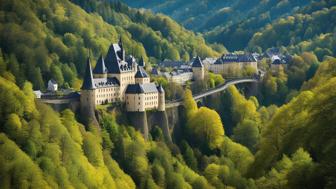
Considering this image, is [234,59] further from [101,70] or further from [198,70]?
[101,70]

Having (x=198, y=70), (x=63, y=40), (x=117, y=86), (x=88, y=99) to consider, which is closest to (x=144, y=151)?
(x=88, y=99)

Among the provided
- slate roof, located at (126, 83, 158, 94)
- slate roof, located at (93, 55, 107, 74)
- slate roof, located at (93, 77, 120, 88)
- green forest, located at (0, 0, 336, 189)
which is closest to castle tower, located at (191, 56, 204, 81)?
green forest, located at (0, 0, 336, 189)

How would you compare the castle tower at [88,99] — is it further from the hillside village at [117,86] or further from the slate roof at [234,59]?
the slate roof at [234,59]

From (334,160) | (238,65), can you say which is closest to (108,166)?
(334,160)

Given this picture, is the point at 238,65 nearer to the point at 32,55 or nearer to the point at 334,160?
the point at 32,55

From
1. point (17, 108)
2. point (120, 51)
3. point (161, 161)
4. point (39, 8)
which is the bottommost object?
point (161, 161)

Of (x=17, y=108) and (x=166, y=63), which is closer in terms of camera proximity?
(x=17, y=108)

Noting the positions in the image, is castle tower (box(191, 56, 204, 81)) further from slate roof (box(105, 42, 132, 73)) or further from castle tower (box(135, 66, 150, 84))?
slate roof (box(105, 42, 132, 73))
